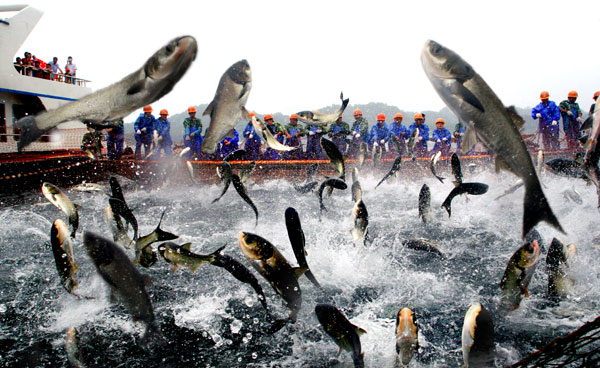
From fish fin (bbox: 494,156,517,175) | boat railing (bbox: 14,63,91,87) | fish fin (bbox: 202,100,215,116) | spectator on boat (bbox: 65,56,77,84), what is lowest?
fish fin (bbox: 494,156,517,175)

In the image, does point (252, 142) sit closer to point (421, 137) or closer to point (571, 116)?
point (421, 137)

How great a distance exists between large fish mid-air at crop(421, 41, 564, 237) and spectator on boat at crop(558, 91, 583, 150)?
15328 mm

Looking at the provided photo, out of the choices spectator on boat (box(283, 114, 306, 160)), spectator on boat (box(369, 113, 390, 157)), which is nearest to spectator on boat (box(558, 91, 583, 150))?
spectator on boat (box(369, 113, 390, 157))

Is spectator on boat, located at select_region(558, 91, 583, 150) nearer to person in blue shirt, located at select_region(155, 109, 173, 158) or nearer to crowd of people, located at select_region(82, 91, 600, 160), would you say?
crowd of people, located at select_region(82, 91, 600, 160)

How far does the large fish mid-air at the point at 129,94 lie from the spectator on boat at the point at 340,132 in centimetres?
1166

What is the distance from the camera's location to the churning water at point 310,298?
3.70 meters

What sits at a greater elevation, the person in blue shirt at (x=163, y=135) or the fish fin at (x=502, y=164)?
the person in blue shirt at (x=163, y=135)

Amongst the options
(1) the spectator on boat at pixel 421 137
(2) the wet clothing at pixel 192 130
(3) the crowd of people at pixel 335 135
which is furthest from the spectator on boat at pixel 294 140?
(1) the spectator on boat at pixel 421 137

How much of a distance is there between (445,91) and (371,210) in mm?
7128

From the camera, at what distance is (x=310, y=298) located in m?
4.81

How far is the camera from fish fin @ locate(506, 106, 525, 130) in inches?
118

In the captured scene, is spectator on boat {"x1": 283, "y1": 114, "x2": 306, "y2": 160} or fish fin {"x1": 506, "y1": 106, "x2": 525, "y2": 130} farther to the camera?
spectator on boat {"x1": 283, "y1": 114, "x2": 306, "y2": 160}

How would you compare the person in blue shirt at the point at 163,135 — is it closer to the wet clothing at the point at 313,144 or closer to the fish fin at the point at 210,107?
the wet clothing at the point at 313,144

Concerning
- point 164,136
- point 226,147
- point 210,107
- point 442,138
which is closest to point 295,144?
point 226,147
